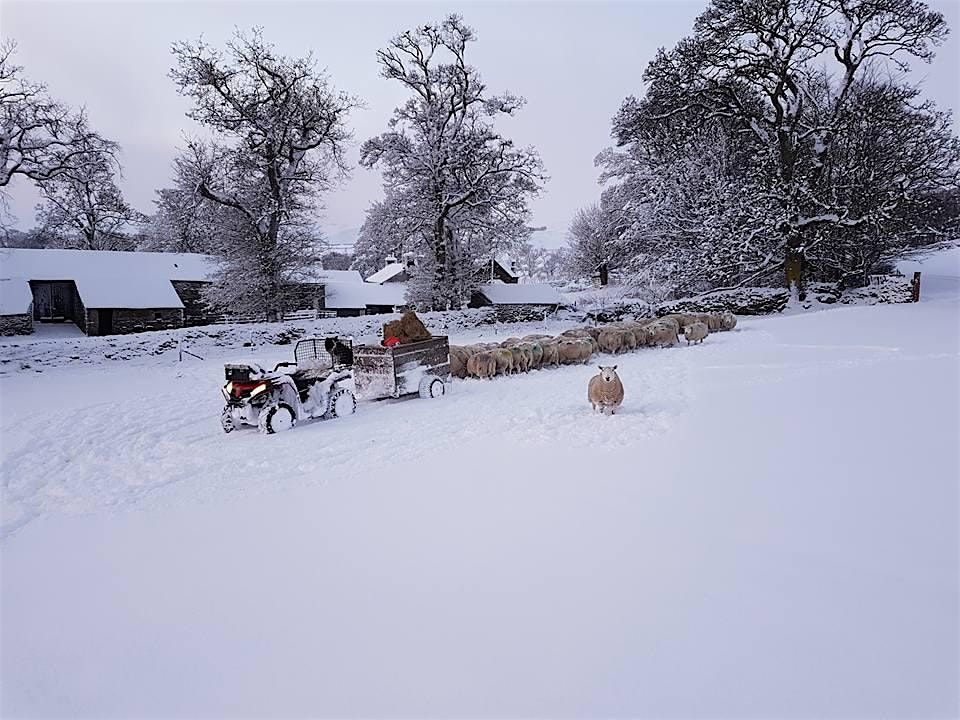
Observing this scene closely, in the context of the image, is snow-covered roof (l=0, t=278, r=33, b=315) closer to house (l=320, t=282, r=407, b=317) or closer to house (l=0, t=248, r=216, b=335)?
house (l=0, t=248, r=216, b=335)

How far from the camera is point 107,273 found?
89.1ft

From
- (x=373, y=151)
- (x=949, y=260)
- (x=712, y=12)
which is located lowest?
(x=949, y=260)

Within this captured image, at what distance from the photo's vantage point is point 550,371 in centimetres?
1049

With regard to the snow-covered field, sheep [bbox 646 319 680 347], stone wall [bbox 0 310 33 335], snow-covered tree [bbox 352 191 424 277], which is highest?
snow-covered tree [bbox 352 191 424 277]

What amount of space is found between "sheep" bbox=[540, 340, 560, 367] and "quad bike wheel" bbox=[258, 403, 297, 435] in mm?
5511

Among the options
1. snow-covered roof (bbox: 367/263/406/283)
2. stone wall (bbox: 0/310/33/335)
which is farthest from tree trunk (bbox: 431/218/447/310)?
stone wall (bbox: 0/310/33/335)

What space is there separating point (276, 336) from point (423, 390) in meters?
11.3

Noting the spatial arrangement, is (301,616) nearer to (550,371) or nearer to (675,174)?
(550,371)

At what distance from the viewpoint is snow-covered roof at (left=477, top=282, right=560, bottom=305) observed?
3362 cm

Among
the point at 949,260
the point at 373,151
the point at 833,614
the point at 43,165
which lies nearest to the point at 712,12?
the point at 373,151

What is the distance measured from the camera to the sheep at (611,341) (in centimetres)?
1233

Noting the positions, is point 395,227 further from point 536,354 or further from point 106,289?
point 536,354

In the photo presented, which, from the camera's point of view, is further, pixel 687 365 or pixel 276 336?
pixel 276 336

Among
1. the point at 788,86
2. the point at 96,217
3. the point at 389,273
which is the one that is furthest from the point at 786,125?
the point at 96,217
